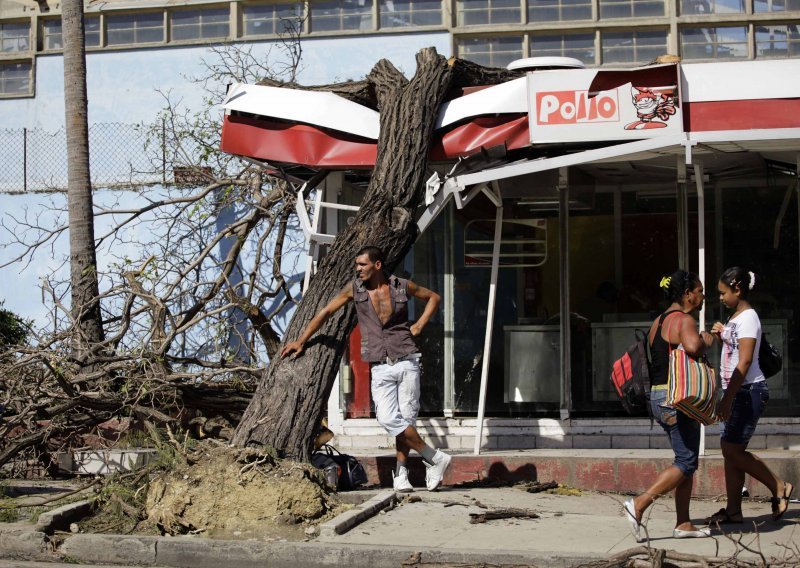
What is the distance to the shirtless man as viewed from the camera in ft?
27.6

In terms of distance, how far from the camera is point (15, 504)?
8.09 meters

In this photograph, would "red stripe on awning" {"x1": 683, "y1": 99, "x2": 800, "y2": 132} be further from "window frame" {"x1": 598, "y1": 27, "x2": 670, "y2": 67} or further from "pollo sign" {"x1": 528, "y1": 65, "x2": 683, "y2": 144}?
"window frame" {"x1": 598, "y1": 27, "x2": 670, "y2": 67}

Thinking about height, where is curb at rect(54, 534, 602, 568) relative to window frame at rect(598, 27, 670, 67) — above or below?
below

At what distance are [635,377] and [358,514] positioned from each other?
6.83 feet

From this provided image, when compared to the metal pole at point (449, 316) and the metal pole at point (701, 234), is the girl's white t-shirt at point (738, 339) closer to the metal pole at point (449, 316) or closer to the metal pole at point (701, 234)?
the metal pole at point (701, 234)

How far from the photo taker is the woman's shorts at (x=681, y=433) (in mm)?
6711

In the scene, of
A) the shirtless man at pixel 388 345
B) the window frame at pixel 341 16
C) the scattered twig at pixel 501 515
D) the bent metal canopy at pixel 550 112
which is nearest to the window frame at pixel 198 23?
the window frame at pixel 341 16

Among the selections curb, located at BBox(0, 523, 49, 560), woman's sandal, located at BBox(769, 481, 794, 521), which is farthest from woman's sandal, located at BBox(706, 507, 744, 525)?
curb, located at BBox(0, 523, 49, 560)

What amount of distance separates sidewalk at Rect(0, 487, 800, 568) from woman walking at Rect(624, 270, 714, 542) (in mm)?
189

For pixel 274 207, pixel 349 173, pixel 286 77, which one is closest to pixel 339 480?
pixel 349 173

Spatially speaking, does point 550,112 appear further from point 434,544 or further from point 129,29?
point 129,29

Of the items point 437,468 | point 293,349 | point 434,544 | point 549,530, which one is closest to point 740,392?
point 549,530

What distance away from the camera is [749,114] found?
344 inches

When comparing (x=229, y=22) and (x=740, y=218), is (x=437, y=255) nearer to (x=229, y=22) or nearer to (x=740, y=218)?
(x=740, y=218)
